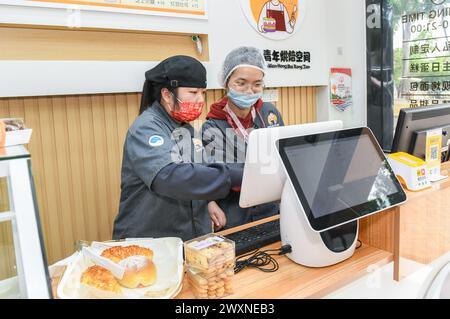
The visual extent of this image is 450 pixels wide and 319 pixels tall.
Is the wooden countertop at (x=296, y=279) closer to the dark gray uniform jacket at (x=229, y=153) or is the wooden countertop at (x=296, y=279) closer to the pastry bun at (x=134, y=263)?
the pastry bun at (x=134, y=263)

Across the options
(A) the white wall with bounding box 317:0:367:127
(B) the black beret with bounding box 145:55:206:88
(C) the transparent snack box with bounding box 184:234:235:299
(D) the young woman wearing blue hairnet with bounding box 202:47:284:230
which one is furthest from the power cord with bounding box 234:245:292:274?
(A) the white wall with bounding box 317:0:367:127

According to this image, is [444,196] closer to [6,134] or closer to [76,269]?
[76,269]

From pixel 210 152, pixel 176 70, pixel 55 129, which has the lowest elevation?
pixel 210 152

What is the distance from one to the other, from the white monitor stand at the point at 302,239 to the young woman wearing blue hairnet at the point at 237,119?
0.72 metres

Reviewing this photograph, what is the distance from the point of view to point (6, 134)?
3.32 feet

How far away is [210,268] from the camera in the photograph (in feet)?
3.31

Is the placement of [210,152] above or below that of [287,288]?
above

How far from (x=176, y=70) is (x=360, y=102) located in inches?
104

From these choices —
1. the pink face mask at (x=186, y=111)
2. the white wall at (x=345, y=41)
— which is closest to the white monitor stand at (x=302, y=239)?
the pink face mask at (x=186, y=111)

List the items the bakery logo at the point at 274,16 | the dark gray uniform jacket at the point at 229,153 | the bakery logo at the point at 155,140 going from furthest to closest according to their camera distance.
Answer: the bakery logo at the point at 274,16 < the dark gray uniform jacket at the point at 229,153 < the bakery logo at the point at 155,140

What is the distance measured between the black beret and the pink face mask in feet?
0.26

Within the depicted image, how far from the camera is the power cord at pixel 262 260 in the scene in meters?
1.21

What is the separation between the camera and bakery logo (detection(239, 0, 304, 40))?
298 centimetres
